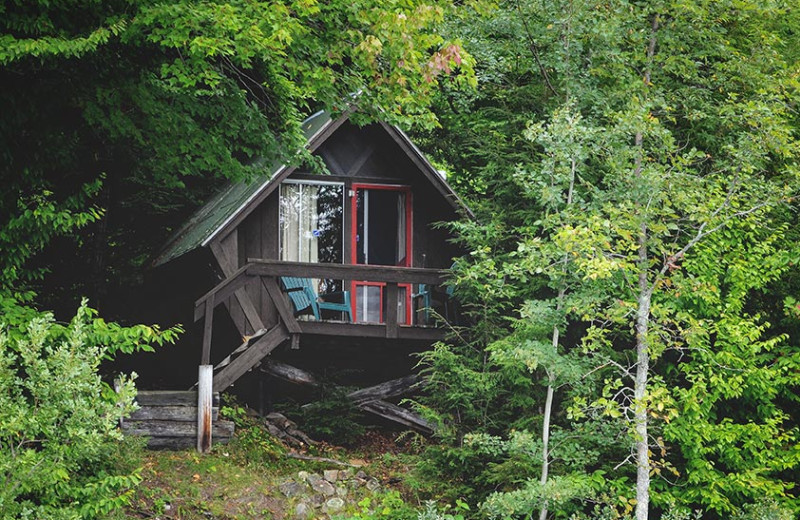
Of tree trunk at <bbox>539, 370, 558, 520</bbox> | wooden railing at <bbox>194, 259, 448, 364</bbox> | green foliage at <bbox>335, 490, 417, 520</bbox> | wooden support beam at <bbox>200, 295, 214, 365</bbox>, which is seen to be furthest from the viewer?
wooden railing at <bbox>194, 259, 448, 364</bbox>

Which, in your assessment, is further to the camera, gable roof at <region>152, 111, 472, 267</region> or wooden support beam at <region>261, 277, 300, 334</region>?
gable roof at <region>152, 111, 472, 267</region>

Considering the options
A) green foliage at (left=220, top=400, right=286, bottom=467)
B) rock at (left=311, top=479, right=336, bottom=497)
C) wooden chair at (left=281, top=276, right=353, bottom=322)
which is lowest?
rock at (left=311, top=479, right=336, bottom=497)

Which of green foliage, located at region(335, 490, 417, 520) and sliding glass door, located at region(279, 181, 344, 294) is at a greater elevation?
sliding glass door, located at region(279, 181, 344, 294)

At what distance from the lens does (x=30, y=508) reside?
34.0 ft

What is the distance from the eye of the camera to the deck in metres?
17.4

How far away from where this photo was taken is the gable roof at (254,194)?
1827cm

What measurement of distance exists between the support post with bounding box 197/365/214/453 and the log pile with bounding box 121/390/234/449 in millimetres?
139

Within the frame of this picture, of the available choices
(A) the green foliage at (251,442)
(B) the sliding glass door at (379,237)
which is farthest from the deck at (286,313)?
(B) the sliding glass door at (379,237)

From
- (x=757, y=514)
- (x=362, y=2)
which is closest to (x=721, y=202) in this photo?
(x=757, y=514)

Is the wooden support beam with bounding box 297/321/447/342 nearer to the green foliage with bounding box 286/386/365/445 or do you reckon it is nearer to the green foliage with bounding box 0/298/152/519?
the green foliage with bounding box 286/386/365/445

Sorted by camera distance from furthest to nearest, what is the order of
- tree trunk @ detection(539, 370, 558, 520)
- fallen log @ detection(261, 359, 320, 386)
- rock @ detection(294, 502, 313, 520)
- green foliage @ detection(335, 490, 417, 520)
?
1. fallen log @ detection(261, 359, 320, 386)
2. rock @ detection(294, 502, 313, 520)
3. green foliage @ detection(335, 490, 417, 520)
4. tree trunk @ detection(539, 370, 558, 520)

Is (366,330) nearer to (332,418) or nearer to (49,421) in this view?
(332,418)

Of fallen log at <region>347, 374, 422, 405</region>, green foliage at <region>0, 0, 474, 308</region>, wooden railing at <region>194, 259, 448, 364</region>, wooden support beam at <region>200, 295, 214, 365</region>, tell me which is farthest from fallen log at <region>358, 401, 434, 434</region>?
green foliage at <region>0, 0, 474, 308</region>

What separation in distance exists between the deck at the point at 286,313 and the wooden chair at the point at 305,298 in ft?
0.75
